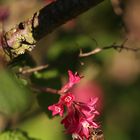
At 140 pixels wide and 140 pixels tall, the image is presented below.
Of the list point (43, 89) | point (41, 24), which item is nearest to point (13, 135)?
point (43, 89)

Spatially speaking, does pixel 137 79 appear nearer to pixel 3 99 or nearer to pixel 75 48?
pixel 75 48

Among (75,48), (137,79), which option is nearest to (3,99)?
(75,48)

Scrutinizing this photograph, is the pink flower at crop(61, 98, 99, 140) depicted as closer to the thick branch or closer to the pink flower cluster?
the pink flower cluster

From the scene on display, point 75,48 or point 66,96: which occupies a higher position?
point 75,48

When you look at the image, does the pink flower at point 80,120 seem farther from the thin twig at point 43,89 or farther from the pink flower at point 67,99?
the thin twig at point 43,89

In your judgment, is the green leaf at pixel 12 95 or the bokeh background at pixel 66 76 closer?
the green leaf at pixel 12 95

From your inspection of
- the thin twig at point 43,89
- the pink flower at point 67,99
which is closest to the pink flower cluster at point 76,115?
the pink flower at point 67,99
